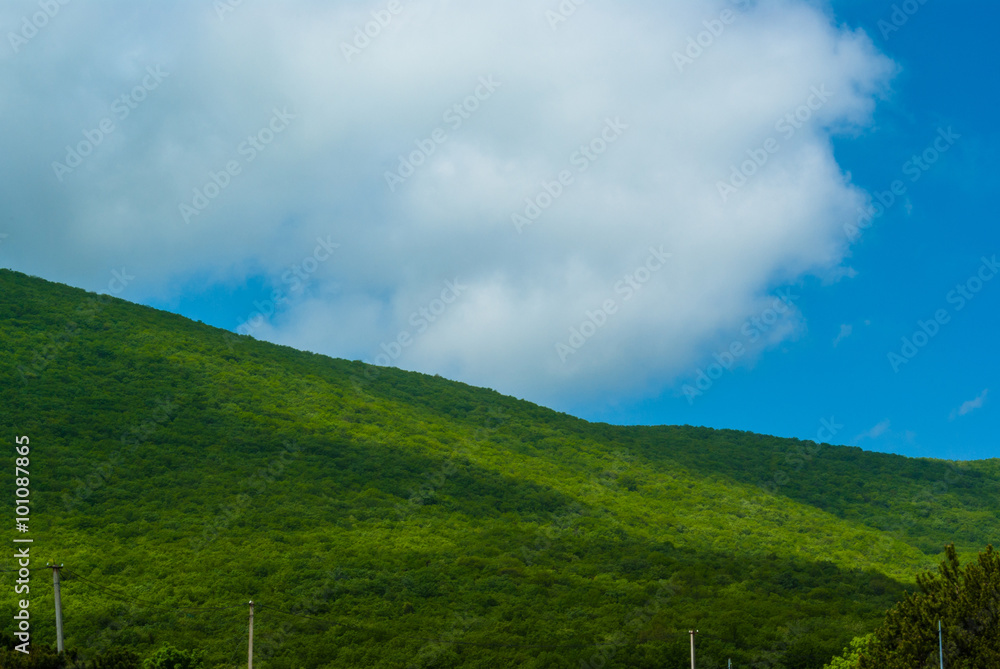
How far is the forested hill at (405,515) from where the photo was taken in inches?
1849

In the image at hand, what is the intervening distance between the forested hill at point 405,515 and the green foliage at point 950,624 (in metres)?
16.3

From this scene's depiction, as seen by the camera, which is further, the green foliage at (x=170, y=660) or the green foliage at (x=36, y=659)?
the green foliage at (x=170, y=660)

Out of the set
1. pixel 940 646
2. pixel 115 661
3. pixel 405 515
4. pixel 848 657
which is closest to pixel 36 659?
pixel 115 661

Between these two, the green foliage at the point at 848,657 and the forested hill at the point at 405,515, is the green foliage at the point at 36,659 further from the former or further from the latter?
the green foliage at the point at 848,657

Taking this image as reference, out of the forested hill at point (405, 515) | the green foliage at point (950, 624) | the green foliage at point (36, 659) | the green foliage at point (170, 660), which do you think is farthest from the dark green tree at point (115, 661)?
the green foliage at point (950, 624)

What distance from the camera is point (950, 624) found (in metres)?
29.9

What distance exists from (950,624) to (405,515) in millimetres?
45629

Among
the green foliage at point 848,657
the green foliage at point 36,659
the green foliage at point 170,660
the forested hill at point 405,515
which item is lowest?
the green foliage at point 848,657

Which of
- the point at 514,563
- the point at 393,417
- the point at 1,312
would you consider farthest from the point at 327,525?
the point at 1,312

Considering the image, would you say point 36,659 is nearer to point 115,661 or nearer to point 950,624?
point 115,661

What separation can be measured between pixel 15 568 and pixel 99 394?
3447 centimetres

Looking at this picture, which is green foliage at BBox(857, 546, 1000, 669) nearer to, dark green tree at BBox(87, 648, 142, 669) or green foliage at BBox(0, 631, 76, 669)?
→ dark green tree at BBox(87, 648, 142, 669)

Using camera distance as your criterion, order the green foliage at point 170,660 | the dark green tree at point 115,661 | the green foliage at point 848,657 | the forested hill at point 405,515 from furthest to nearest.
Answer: the forested hill at point 405,515 → the green foliage at point 848,657 → the green foliage at point 170,660 → the dark green tree at point 115,661

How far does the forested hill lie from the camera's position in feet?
154
